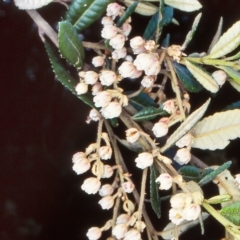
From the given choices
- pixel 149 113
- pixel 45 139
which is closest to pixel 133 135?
pixel 149 113

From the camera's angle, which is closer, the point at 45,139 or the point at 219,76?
the point at 219,76

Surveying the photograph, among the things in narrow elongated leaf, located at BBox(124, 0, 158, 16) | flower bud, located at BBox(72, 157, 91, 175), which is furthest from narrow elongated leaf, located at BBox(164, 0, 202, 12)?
flower bud, located at BBox(72, 157, 91, 175)

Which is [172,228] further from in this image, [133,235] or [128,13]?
[128,13]

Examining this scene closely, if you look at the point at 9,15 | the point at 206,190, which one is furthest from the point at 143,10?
the point at 206,190

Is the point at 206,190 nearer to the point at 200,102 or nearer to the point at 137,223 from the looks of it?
the point at 200,102

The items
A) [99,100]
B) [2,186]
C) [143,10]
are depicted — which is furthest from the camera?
[2,186]

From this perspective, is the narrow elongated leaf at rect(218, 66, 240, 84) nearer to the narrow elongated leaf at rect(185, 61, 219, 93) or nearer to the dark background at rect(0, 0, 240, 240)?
the narrow elongated leaf at rect(185, 61, 219, 93)

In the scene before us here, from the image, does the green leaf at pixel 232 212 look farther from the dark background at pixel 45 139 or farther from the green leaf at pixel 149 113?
the dark background at pixel 45 139
